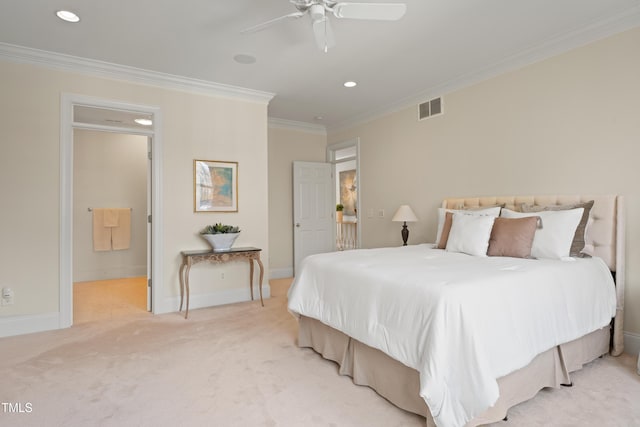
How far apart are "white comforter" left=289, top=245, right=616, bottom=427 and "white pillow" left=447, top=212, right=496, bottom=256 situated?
0.22m

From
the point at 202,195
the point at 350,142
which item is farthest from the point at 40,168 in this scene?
the point at 350,142

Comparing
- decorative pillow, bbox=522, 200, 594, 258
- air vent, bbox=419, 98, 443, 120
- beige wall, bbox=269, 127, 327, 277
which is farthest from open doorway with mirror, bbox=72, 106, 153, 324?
decorative pillow, bbox=522, 200, 594, 258

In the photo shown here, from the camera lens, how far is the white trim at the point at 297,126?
18.8ft

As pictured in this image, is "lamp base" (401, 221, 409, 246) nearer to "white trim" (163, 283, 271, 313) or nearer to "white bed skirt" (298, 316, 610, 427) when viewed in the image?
"white trim" (163, 283, 271, 313)

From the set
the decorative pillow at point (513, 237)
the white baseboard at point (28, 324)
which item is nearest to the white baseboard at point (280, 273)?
the white baseboard at point (28, 324)

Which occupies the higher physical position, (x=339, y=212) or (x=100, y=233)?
(x=339, y=212)

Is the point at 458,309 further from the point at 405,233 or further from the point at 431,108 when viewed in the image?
the point at 431,108

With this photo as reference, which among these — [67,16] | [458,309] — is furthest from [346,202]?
[458,309]

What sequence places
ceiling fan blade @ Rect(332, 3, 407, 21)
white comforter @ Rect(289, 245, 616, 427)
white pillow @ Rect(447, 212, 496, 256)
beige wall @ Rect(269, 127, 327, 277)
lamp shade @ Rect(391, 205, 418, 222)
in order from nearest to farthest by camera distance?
white comforter @ Rect(289, 245, 616, 427) < ceiling fan blade @ Rect(332, 3, 407, 21) < white pillow @ Rect(447, 212, 496, 256) < lamp shade @ Rect(391, 205, 418, 222) < beige wall @ Rect(269, 127, 327, 277)

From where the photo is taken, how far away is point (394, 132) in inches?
192

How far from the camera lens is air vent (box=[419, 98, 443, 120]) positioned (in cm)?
422

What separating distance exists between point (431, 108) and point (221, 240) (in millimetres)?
3131

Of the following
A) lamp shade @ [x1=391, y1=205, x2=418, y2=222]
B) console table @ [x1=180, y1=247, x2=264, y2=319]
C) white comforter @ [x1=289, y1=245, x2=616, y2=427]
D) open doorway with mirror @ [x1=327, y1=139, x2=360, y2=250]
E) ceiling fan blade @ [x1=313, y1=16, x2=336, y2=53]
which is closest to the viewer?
white comforter @ [x1=289, y1=245, x2=616, y2=427]

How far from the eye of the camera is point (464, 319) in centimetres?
160
